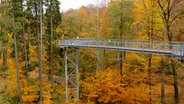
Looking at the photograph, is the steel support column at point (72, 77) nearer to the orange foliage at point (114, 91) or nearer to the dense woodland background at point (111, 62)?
the dense woodland background at point (111, 62)

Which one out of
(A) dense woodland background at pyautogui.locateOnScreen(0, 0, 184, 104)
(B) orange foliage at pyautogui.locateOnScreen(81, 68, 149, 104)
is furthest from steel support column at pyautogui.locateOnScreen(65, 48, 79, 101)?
(B) orange foliage at pyautogui.locateOnScreen(81, 68, 149, 104)

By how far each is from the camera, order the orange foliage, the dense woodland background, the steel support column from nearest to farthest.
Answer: the dense woodland background < the orange foliage < the steel support column

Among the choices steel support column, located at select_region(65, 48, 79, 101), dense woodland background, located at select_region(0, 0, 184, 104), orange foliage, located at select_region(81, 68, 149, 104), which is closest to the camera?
dense woodland background, located at select_region(0, 0, 184, 104)

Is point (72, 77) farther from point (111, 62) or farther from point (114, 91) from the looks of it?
point (111, 62)

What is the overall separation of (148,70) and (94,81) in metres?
6.33

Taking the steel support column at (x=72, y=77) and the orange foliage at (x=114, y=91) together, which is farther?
the steel support column at (x=72, y=77)

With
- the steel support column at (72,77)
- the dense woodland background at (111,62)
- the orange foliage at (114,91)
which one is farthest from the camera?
the steel support column at (72,77)

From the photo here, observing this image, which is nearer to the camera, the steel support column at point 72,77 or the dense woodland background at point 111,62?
the dense woodland background at point 111,62

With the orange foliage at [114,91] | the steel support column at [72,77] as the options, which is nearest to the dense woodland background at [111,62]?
the orange foliage at [114,91]

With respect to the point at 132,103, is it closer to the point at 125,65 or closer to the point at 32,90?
the point at 125,65

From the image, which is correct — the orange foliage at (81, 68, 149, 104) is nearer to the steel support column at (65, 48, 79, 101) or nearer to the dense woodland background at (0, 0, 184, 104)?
the dense woodland background at (0, 0, 184, 104)

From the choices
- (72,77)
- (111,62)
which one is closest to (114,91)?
(72,77)

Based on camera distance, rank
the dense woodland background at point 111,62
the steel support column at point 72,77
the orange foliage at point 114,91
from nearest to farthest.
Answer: the dense woodland background at point 111,62 → the orange foliage at point 114,91 → the steel support column at point 72,77

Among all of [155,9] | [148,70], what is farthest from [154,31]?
[148,70]
